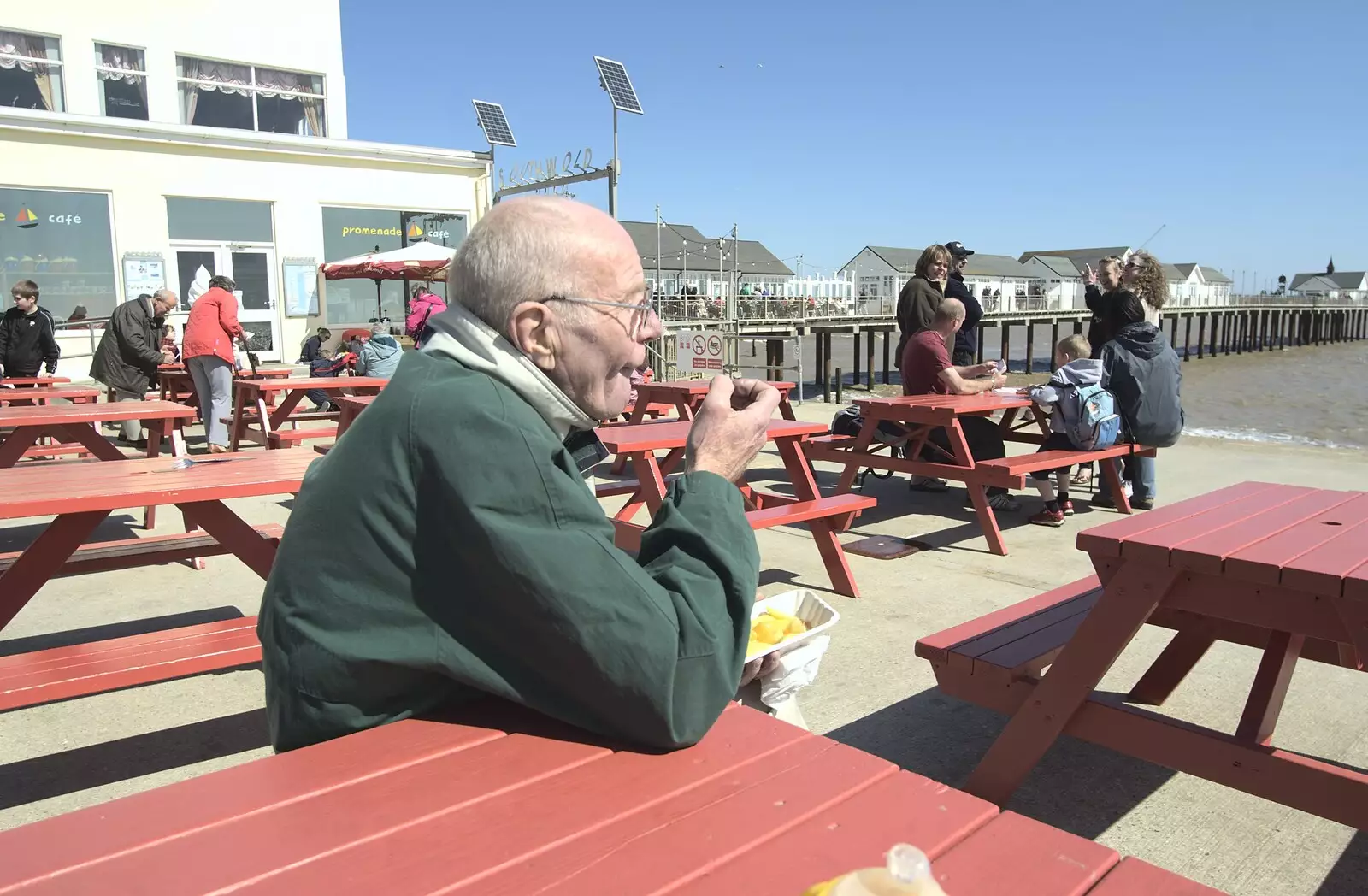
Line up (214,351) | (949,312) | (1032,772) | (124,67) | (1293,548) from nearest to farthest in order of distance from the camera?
1. (1293,548)
2. (1032,772)
3. (949,312)
4. (214,351)
5. (124,67)

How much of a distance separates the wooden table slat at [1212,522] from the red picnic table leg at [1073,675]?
2.0 inches

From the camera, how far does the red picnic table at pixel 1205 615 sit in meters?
1.92

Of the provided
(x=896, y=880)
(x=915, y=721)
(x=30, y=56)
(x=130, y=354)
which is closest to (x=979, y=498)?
(x=915, y=721)

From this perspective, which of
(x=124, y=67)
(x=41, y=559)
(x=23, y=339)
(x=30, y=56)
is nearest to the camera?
(x=41, y=559)

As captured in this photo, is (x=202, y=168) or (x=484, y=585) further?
(x=202, y=168)

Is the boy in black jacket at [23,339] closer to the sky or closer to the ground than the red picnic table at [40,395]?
closer to the sky

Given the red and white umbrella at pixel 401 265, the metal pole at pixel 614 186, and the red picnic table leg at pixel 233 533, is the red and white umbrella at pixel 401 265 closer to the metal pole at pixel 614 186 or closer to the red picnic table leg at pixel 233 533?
the metal pole at pixel 614 186

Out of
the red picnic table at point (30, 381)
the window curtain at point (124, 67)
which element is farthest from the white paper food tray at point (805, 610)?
the window curtain at point (124, 67)

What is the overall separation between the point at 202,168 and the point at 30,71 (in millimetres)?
3839

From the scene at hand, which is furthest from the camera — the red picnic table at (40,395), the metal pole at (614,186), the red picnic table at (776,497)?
the metal pole at (614,186)

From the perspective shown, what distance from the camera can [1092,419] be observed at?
568cm

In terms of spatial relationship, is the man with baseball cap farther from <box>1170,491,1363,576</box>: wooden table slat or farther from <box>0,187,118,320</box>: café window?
<box>0,187,118,320</box>: café window

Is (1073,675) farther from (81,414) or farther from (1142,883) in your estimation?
(81,414)

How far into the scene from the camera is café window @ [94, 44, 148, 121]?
16906mm
